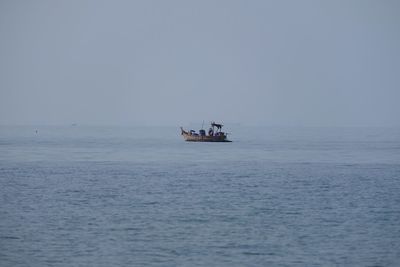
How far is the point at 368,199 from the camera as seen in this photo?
46469mm

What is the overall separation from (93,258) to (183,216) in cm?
1054

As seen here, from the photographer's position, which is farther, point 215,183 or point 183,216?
point 215,183

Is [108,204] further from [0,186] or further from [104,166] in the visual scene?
[104,166]

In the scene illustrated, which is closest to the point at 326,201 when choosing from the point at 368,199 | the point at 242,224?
the point at 368,199

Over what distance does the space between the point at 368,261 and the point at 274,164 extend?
51769mm

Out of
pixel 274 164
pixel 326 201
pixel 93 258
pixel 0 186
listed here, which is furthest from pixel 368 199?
pixel 274 164

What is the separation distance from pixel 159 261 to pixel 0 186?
29.8 m

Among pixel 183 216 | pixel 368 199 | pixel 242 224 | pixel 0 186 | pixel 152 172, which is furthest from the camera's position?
pixel 152 172

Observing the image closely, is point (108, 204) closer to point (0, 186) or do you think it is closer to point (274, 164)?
point (0, 186)

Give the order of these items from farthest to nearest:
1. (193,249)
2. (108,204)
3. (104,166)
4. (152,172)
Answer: (104,166) → (152,172) → (108,204) → (193,249)

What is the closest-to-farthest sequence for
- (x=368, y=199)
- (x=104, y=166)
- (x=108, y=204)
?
(x=108, y=204) < (x=368, y=199) < (x=104, y=166)

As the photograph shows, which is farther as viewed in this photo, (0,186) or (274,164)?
(274,164)

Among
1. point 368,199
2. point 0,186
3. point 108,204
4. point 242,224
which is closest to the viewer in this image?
point 242,224

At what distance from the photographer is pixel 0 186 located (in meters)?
54.9
